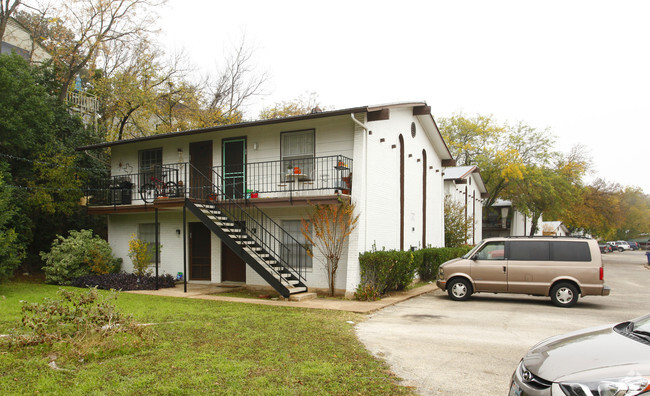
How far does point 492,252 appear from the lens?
1272 cm

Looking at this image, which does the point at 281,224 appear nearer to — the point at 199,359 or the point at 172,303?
the point at 172,303

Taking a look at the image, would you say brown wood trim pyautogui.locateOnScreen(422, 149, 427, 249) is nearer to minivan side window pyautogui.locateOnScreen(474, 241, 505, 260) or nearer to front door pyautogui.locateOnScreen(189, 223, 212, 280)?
minivan side window pyautogui.locateOnScreen(474, 241, 505, 260)

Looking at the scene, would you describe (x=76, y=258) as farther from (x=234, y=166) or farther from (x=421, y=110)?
(x=421, y=110)

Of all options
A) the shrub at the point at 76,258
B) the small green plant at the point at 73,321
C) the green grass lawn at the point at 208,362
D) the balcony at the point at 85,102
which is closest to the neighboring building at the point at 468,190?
the shrub at the point at 76,258

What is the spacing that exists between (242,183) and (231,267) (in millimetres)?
3034

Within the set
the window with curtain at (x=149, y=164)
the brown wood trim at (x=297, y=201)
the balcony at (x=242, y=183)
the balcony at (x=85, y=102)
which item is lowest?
the brown wood trim at (x=297, y=201)

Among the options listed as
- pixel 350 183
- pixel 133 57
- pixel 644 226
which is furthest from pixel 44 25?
pixel 644 226

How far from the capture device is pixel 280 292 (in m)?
12.3

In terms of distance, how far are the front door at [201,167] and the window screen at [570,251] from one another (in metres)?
11.1

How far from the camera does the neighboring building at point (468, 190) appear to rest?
25359 mm

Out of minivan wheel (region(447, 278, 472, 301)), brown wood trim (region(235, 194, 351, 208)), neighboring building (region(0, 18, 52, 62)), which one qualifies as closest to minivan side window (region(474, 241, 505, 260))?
minivan wheel (region(447, 278, 472, 301))

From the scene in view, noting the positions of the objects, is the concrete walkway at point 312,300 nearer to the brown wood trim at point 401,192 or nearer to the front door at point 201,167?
the brown wood trim at point 401,192

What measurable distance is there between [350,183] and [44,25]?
1982 cm

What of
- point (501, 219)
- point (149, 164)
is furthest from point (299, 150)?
point (501, 219)
